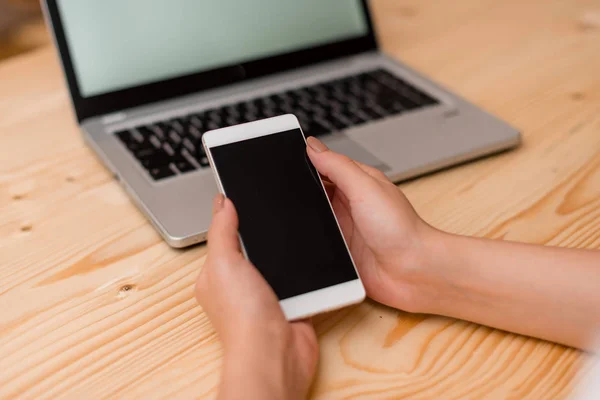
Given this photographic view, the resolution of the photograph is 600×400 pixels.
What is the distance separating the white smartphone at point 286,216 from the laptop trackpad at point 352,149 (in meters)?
0.14

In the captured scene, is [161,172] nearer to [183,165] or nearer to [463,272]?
[183,165]

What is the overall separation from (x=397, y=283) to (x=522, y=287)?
95 mm

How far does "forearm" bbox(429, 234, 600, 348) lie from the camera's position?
0.49 meters

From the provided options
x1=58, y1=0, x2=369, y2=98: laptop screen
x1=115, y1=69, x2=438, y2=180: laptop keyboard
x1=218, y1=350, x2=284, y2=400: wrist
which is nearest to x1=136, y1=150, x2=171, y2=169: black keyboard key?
x1=115, y1=69, x2=438, y2=180: laptop keyboard

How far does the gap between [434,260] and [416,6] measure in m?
0.69

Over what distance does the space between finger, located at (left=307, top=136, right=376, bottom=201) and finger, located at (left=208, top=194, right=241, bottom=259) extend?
0.08 meters

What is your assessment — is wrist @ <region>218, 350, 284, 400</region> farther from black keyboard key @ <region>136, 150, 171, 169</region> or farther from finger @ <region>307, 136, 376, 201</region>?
black keyboard key @ <region>136, 150, 171, 169</region>

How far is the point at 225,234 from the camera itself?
49 centimetres

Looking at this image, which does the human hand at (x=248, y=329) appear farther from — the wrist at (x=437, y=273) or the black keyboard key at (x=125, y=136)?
the black keyboard key at (x=125, y=136)

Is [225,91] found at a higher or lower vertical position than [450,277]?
higher

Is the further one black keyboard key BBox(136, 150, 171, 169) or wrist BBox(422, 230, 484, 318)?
black keyboard key BBox(136, 150, 171, 169)

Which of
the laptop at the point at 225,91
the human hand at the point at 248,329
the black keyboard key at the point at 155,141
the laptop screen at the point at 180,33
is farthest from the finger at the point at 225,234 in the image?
the laptop screen at the point at 180,33

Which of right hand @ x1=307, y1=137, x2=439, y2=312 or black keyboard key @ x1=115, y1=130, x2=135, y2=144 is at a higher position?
black keyboard key @ x1=115, y1=130, x2=135, y2=144

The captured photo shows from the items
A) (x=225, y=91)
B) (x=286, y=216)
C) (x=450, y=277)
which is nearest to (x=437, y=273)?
(x=450, y=277)
